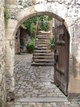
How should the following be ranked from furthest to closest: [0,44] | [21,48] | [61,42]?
[21,48], [61,42], [0,44]

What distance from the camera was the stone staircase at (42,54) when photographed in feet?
38.1

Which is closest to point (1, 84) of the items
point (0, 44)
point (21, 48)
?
point (0, 44)

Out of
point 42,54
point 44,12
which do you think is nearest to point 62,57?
→ point 44,12

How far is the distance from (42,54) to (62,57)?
602cm

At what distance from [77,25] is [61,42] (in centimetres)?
104

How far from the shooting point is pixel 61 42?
6.16 m

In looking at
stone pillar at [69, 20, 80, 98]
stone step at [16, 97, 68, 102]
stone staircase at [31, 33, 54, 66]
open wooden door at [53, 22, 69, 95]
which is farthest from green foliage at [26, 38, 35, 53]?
stone pillar at [69, 20, 80, 98]

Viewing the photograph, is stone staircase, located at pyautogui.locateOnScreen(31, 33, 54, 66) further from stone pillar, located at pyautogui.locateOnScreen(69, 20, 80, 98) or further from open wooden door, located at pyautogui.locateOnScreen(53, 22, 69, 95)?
stone pillar, located at pyautogui.locateOnScreen(69, 20, 80, 98)

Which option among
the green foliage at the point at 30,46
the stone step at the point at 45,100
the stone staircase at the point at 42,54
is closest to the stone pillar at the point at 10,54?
the stone step at the point at 45,100

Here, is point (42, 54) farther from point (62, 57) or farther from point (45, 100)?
point (45, 100)

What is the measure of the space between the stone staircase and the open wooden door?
15.1ft

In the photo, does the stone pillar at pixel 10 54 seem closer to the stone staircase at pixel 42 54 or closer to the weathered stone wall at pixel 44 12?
the weathered stone wall at pixel 44 12

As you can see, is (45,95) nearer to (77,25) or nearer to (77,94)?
(77,94)

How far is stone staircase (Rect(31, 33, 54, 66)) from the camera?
1162cm
